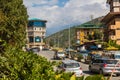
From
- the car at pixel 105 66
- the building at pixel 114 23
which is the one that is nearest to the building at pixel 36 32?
the building at pixel 114 23

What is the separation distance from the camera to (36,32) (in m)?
172

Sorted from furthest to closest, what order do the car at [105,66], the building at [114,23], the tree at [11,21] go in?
the building at [114,23], the car at [105,66], the tree at [11,21]

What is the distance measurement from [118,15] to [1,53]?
6661 centimetres

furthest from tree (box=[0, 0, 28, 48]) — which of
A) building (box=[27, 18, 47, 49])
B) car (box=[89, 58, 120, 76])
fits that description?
building (box=[27, 18, 47, 49])

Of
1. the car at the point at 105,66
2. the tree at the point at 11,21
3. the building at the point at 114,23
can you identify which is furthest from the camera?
the building at the point at 114,23

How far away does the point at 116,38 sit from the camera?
274 feet

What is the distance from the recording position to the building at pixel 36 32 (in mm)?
170375

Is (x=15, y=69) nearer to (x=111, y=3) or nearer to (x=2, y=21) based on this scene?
(x=2, y=21)

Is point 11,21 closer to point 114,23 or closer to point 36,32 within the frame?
point 114,23

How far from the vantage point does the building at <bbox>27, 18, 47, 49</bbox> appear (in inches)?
6708

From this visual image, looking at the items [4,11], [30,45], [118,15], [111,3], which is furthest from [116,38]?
[30,45]

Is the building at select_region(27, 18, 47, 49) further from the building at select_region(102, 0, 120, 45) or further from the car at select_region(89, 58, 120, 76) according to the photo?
the car at select_region(89, 58, 120, 76)

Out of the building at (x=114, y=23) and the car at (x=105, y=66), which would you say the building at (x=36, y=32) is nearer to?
the building at (x=114, y=23)

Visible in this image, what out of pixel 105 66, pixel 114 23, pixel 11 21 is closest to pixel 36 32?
pixel 114 23
